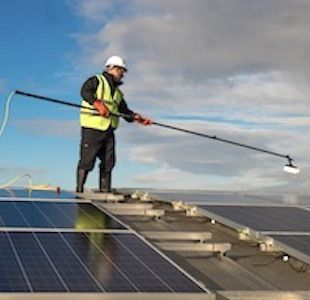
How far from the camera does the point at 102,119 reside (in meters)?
14.9

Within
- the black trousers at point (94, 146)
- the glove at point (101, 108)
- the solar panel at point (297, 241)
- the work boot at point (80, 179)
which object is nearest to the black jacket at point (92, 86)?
the glove at point (101, 108)

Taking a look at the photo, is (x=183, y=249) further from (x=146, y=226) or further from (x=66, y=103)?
(x=66, y=103)

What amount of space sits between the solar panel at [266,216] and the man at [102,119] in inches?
110

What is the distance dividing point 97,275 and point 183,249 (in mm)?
2907

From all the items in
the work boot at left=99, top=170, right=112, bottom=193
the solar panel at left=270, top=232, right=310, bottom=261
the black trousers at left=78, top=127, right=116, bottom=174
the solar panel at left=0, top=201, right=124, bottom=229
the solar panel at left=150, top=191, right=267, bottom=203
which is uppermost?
the black trousers at left=78, top=127, right=116, bottom=174

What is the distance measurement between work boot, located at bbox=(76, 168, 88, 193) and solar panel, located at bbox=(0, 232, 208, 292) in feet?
17.8

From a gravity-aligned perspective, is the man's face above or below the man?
above

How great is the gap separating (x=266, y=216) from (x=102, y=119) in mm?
3993

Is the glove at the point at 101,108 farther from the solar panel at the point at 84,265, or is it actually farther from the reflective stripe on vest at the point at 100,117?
the solar panel at the point at 84,265

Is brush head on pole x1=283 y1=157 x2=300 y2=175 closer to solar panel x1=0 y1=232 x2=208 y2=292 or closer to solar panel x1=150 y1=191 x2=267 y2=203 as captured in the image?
solar panel x1=150 y1=191 x2=267 y2=203

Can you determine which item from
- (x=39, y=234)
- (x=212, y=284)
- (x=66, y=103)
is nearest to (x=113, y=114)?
(x=66, y=103)

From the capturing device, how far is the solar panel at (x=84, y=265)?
24.4 ft

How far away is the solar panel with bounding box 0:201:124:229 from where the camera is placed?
10359mm

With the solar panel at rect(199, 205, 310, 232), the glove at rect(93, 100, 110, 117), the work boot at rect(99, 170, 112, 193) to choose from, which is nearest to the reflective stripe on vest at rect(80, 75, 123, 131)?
the glove at rect(93, 100, 110, 117)
